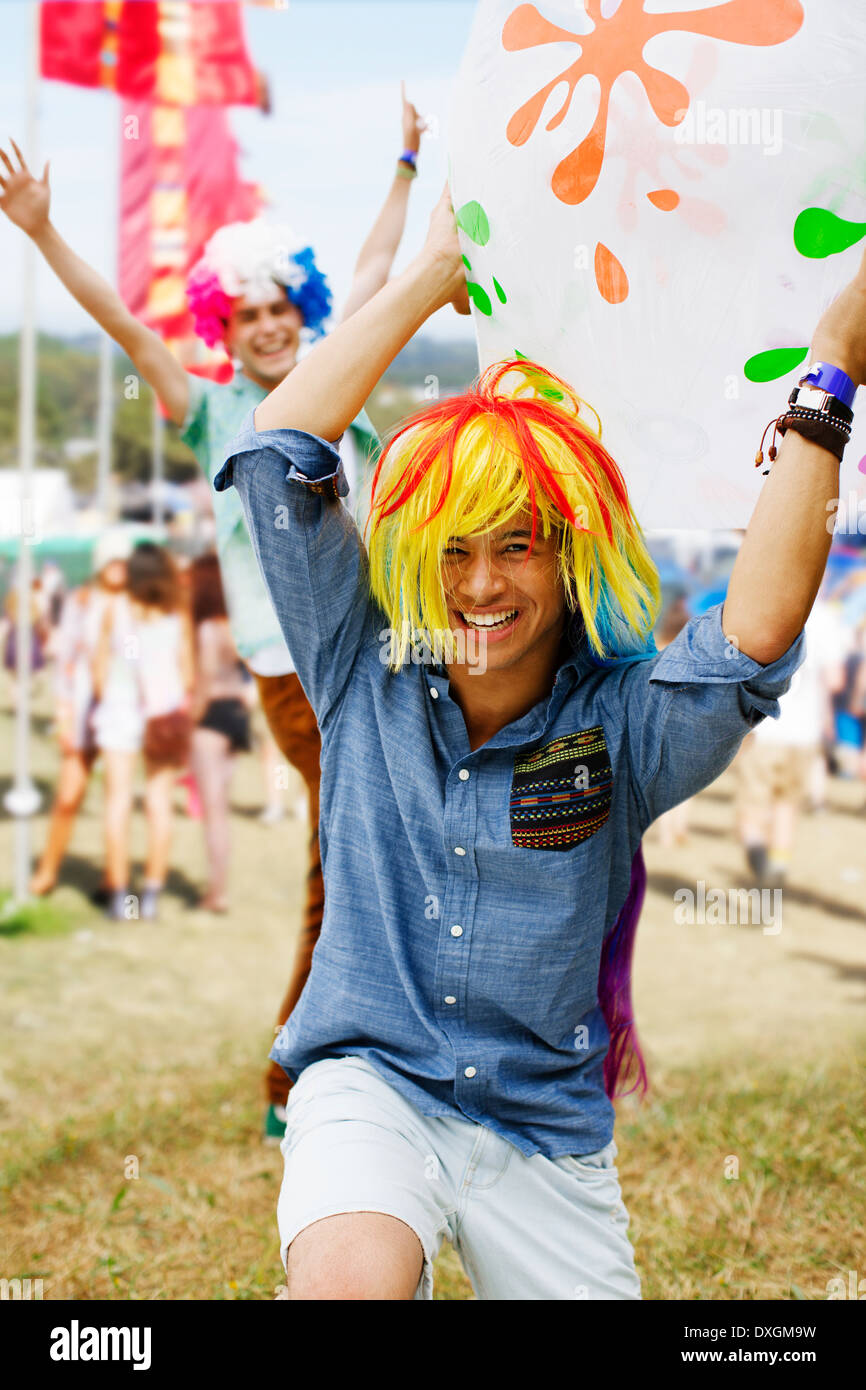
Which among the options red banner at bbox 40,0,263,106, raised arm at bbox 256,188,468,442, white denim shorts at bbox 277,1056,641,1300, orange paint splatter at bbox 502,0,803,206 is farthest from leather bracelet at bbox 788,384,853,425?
red banner at bbox 40,0,263,106

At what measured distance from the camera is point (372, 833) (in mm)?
1856

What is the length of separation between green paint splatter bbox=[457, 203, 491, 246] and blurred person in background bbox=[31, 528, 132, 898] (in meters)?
5.23

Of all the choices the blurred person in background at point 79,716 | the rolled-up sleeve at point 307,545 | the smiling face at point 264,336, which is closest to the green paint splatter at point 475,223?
the rolled-up sleeve at point 307,545

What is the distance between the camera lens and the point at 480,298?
191 centimetres

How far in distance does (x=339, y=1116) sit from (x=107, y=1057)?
303 cm

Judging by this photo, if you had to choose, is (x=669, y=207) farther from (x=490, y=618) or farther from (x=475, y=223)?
(x=490, y=618)

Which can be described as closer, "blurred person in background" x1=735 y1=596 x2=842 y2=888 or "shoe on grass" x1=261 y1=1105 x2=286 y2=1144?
"shoe on grass" x1=261 y1=1105 x2=286 y2=1144

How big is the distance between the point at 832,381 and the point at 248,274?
1698mm

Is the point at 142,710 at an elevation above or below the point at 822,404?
below

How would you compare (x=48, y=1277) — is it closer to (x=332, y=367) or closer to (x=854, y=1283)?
(x=854, y=1283)

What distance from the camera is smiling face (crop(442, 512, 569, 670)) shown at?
1.77 meters

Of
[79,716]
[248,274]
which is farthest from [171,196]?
[248,274]

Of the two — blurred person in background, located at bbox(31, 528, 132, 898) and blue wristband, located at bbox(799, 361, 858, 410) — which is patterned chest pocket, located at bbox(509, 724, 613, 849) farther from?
blurred person in background, located at bbox(31, 528, 132, 898)
